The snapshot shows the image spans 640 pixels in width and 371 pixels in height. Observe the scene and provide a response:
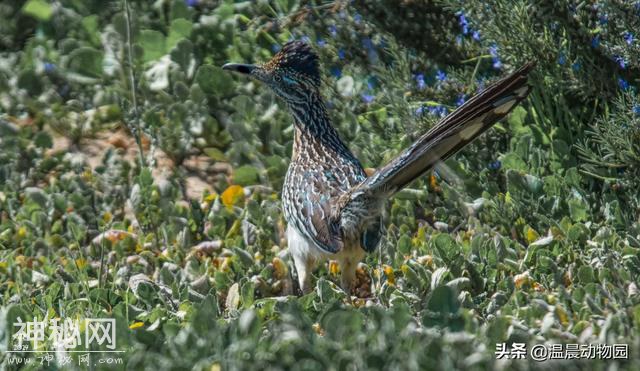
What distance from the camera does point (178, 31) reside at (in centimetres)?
867

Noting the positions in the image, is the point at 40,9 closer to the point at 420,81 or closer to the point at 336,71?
the point at 336,71

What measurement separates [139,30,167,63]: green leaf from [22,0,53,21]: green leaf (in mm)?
1121

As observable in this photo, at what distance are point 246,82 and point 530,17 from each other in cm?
263

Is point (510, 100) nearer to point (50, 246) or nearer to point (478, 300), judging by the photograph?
point (478, 300)

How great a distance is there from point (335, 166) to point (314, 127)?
345mm

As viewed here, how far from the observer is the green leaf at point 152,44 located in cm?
863

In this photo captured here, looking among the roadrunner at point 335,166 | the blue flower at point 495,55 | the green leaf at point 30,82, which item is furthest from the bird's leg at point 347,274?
the green leaf at point 30,82

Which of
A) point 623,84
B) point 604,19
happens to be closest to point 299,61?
point 604,19

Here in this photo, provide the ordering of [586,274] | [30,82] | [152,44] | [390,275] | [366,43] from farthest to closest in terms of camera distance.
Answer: [30,82] → [152,44] → [366,43] → [390,275] → [586,274]

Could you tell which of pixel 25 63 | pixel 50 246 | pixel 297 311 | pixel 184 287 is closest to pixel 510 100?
pixel 297 311

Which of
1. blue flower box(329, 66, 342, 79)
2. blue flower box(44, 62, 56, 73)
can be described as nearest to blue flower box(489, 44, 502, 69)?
blue flower box(329, 66, 342, 79)

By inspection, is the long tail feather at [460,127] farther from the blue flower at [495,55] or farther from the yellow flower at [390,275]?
the blue flower at [495,55]

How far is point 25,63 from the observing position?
29.7 ft

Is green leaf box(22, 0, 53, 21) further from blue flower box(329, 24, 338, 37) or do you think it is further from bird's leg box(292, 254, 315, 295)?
bird's leg box(292, 254, 315, 295)
